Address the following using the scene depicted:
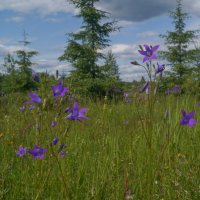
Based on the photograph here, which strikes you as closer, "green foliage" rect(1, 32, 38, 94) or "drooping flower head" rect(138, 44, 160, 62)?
"drooping flower head" rect(138, 44, 160, 62)

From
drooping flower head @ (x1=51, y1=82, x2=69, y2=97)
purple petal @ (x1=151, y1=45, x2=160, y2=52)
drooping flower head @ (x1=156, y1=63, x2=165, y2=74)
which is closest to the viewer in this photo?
drooping flower head @ (x1=51, y1=82, x2=69, y2=97)

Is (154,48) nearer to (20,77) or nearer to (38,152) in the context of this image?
(38,152)

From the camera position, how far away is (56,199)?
227 centimetres

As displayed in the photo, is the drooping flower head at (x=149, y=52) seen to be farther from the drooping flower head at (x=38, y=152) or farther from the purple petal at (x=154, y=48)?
the drooping flower head at (x=38, y=152)

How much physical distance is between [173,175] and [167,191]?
407mm

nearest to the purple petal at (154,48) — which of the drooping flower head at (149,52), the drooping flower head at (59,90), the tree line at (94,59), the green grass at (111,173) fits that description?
the drooping flower head at (149,52)

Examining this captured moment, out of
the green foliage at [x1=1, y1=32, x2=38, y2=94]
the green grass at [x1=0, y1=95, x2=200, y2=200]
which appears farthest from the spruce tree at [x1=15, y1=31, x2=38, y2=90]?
the green grass at [x1=0, y1=95, x2=200, y2=200]

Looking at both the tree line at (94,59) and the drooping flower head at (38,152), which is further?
the tree line at (94,59)

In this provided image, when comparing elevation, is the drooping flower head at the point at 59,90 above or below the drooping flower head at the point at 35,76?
below

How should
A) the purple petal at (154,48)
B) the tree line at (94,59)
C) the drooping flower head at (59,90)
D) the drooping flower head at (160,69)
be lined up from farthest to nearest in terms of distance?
the tree line at (94,59) → the purple petal at (154,48) → the drooping flower head at (160,69) → the drooping flower head at (59,90)

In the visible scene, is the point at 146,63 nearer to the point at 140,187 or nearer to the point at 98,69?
the point at 140,187

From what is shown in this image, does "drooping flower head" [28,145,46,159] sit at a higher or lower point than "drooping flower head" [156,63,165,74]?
lower

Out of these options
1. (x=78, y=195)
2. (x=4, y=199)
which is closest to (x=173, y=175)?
(x=78, y=195)

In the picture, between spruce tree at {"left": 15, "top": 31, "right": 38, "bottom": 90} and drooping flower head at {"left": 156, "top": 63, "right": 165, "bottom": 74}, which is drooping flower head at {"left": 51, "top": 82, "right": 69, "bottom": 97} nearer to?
drooping flower head at {"left": 156, "top": 63, "right": 165, "bottom": 74}
